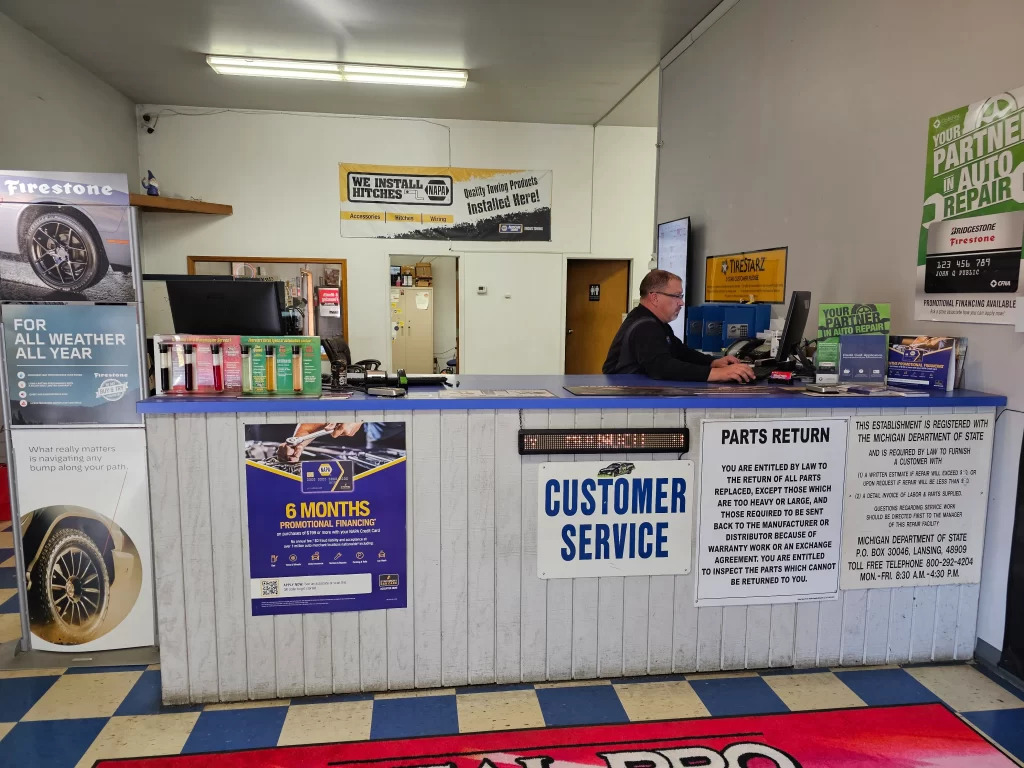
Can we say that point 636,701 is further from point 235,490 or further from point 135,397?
point 135,397

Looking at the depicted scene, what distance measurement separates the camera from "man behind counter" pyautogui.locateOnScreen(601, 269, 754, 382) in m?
2.99

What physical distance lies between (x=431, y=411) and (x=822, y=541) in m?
1.56

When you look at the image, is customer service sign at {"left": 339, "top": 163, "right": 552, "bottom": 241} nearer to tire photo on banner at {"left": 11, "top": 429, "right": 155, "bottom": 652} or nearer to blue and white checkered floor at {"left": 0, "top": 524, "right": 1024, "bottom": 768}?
tire photo on banner at {"left": 11, "top": 429, "right": 155, "bottom": 652}

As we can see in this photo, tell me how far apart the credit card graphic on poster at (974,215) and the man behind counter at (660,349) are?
2.85ft

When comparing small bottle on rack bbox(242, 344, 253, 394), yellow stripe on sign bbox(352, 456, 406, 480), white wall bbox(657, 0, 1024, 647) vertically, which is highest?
white wall bbox(657, 0, 1024, 647)

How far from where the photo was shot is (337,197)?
7.63 m

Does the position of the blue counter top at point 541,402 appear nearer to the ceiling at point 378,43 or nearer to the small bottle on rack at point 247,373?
the small bottle on rack at point 247,373

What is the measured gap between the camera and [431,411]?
2.28m

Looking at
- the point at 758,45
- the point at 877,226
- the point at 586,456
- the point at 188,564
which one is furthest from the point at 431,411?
the point at 758,45

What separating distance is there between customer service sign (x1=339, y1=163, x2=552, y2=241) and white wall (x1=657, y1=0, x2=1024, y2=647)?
2947mm

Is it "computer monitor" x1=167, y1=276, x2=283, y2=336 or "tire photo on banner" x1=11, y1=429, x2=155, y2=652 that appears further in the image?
"computer monitor" x1=167, y1=276, x2=283, y2=336

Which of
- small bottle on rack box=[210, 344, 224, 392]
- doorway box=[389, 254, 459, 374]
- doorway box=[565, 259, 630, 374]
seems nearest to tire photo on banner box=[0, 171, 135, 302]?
small bottle on rack box=[210, 344, 224, 392]

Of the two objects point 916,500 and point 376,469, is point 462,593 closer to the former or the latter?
point 376,469

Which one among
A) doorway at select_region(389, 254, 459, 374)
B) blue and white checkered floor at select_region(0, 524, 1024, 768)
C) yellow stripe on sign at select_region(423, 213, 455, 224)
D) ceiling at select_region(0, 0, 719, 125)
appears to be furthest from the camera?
doorway at select_region(389, 254, 459, 374)
